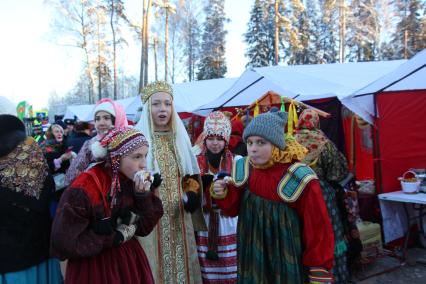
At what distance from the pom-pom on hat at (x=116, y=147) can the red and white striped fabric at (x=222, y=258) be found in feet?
4.74

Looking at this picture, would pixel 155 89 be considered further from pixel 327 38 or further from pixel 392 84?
pixel 327 38

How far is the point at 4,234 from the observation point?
2.04m

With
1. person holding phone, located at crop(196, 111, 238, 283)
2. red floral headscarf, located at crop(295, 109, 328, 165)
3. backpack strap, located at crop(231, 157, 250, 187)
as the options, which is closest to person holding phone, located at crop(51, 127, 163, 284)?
backpack strap, located at crop(231, 157, 250, 187)

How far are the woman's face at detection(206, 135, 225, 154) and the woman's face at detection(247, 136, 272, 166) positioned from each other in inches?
50.7

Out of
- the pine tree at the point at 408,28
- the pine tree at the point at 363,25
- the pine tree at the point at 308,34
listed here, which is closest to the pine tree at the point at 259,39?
the pine tree at the point at 308,34

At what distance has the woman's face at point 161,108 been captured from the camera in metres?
2.84

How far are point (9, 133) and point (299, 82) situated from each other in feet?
22.0

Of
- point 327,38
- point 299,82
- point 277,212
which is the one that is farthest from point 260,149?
point 327,38

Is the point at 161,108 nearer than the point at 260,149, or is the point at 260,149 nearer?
the point at 260,149

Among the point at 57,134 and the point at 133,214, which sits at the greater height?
the point at 57,134

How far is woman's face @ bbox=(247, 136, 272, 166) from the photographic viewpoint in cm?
211

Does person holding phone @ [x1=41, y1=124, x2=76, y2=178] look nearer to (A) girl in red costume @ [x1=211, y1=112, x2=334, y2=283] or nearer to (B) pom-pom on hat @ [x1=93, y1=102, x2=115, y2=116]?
(B) pom-pom on hat @ [x1=93, y1=102, x2=115, y2=116]

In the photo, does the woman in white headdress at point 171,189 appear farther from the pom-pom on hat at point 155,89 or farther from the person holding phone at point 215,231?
the person holding phone at point 215,231

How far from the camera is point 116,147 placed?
194 cm
